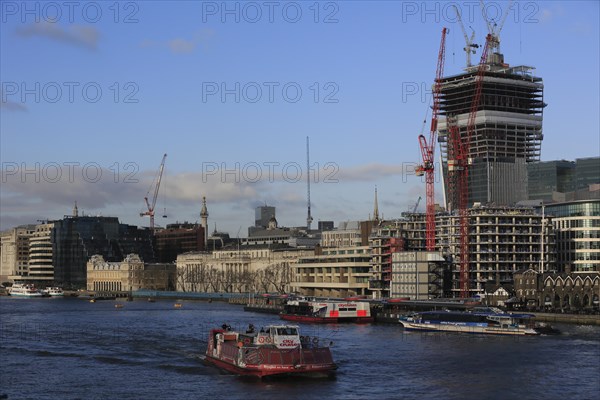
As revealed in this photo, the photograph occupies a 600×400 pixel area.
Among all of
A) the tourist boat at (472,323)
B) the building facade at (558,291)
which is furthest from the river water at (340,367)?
the building facade at (558,291)

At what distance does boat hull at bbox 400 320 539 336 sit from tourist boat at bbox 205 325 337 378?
148 ft

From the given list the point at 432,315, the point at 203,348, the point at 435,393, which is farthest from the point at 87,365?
the point at 432,315

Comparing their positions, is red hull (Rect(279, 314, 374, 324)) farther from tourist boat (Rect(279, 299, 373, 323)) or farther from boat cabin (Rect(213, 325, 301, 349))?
boat cabin (Rect(213, 325, 301, 349))

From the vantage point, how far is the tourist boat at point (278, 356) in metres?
83.9

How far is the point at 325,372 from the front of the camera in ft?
277

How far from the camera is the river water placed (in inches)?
3078

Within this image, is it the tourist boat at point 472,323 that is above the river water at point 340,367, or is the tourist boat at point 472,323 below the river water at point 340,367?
above

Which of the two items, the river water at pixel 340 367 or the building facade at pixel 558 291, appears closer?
the river water at pixel 340 367

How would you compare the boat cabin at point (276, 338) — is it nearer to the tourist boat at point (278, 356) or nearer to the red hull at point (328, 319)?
the tourist boat at point (278, 356)

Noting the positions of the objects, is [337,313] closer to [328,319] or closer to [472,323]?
[328,319]

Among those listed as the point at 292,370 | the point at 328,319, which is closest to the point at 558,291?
the point at 328,319

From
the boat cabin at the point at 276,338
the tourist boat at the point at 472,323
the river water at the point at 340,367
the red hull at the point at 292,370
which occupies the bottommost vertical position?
the river water at the point at 340,367

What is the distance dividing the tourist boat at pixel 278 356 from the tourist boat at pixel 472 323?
45584 mm

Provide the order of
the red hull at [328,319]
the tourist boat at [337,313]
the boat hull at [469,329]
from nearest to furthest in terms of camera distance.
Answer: the boat hull at [469,329] → the red hull at [328,319] → the tourist boat at [337,313]
